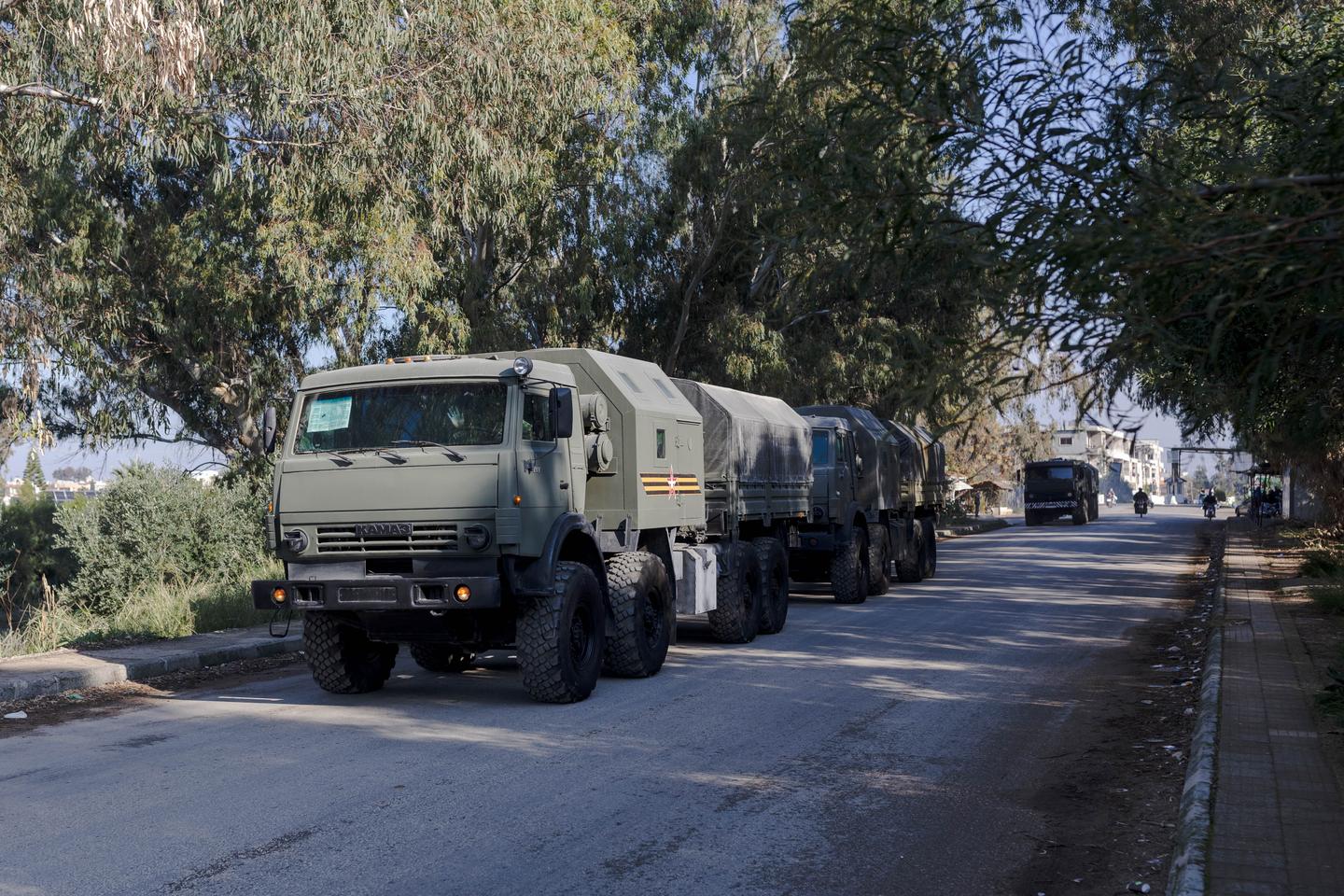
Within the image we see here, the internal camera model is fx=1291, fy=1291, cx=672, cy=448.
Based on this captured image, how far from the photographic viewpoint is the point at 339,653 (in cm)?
1071

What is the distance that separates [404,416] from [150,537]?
11.8 metres

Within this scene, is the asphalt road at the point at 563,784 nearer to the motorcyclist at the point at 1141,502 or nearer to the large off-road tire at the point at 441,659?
the large off-road tire at the point at 441,659

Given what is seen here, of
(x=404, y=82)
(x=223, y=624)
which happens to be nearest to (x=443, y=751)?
(x=223, y=624)

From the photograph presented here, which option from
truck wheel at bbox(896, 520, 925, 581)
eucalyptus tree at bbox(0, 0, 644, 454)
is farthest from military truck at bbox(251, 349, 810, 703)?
truck wheel at bbox(896, 520, 925, 581)

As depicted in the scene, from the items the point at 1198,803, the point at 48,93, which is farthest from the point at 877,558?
the point at 1198,803

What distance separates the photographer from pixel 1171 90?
651cm

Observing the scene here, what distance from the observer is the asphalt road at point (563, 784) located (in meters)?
5.87

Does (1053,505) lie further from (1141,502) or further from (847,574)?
(847,574)

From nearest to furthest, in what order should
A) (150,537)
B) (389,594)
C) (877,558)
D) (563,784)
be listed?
1. (563,784)
2. (389,594)
3. (150,537)
4. (877,558)

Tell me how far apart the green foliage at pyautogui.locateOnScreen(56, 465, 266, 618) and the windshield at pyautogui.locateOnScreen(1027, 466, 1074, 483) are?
45.6 metres

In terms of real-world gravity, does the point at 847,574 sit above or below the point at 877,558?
below

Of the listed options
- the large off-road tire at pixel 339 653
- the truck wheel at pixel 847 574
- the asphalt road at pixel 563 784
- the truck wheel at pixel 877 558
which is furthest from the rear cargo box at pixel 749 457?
the large off-road tire at pixel 339 653

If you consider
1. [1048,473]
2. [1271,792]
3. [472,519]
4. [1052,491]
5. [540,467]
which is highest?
[1048,473]

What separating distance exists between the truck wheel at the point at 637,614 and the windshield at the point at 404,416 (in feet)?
6.60
